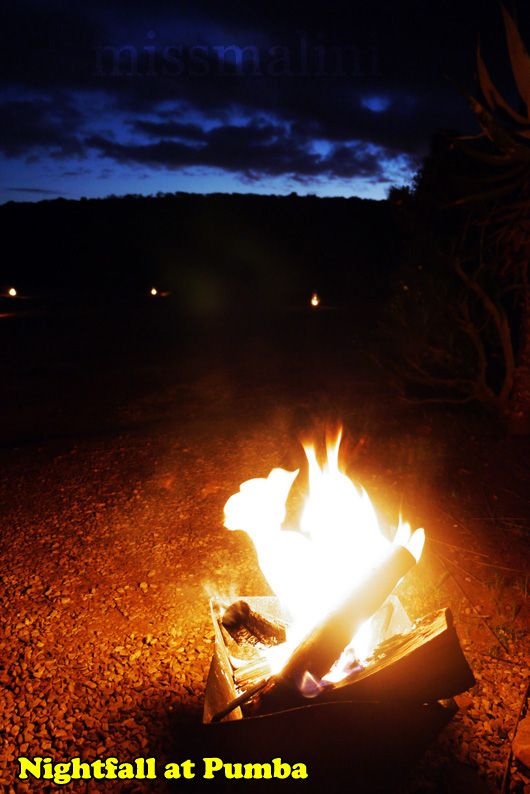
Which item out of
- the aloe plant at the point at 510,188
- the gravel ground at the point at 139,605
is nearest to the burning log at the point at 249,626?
the gravel ground at the point at 139,605

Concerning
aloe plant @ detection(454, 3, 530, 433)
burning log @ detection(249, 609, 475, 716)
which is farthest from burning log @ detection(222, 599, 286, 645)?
aloe plant @ detection(454, 3, 530, 433)

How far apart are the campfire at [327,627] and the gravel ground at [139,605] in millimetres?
434

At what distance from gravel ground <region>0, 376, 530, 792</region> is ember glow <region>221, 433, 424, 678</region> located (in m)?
0.59

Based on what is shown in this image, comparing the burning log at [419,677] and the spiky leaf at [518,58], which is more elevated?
the spiky leaf at [518,58]

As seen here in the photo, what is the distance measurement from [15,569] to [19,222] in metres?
56.8

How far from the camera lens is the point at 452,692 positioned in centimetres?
191

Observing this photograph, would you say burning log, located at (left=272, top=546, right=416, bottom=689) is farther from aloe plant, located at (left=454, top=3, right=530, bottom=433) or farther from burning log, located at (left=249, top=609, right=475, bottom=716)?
aloe plant, located at (left=454, top=3, right=530, bottom=433)

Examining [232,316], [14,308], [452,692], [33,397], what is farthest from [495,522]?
[14,308]

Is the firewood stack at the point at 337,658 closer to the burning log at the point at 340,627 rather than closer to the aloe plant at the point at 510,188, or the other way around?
the burning log at the point at 340,627

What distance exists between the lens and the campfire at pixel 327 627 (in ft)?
6.20

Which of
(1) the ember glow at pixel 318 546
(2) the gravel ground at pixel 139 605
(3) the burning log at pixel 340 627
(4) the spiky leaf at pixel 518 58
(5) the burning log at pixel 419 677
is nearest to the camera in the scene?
(5) the burning log at pixel 419 677

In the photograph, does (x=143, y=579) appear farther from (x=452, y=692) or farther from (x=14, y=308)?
(x=14, y=308)

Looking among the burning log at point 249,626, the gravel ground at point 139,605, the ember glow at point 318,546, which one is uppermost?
the ember glow at point 318,546

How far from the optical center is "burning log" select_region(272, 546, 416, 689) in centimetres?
204
